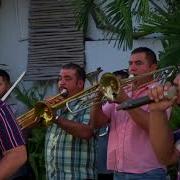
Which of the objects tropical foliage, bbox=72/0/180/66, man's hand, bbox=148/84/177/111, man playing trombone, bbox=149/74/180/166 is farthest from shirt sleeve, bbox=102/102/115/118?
man's hand, bbox=148/84/177/111

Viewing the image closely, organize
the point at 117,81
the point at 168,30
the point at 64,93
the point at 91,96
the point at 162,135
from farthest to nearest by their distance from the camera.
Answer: the point at 64,93
the point at 168,30
the point at 91,96
the point at 117,81
the point at 162,135

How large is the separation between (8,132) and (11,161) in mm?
127

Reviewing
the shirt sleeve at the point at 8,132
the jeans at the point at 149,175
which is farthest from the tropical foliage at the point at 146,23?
the shirt sleeve at the point at 8,132

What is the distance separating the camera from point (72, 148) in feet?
15.3

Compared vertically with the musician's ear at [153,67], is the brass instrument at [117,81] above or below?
below

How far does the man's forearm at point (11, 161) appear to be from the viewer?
2.73 m

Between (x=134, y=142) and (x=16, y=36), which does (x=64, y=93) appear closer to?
(x=134, y=142)

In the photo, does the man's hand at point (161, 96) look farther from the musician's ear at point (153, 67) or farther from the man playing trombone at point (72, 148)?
the man playing trombone at point (72, 148)

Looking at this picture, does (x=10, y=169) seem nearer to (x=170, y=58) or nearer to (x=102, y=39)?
(x=170, y=58)

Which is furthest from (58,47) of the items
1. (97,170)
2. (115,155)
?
(115,155)

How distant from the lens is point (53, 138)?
4.73 m

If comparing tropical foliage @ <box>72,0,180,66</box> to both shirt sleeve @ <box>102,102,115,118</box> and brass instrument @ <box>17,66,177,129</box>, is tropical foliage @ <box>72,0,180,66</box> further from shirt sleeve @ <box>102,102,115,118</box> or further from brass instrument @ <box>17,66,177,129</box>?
shirt sleeve @ <box>102,102,115,118</box>

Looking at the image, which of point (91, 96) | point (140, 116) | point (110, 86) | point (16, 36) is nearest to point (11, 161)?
point (140, 116)

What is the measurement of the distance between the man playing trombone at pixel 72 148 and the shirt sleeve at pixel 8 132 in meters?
1.71
